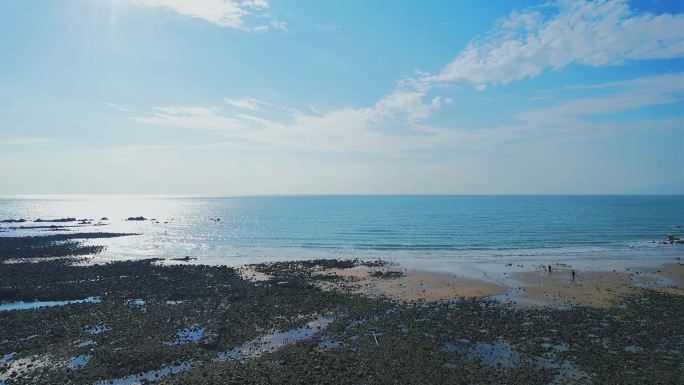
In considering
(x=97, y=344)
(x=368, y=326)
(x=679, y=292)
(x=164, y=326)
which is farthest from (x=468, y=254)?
(x=97, y=344)

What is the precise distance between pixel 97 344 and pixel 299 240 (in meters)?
56.1

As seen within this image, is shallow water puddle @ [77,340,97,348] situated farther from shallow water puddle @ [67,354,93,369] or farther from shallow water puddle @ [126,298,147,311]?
shallow water puddle @ [126,298,147,311]

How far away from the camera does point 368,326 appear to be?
87.5ft

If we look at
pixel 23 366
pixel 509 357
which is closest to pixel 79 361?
pixel 23 366

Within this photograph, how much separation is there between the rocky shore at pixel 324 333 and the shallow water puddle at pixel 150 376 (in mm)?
102

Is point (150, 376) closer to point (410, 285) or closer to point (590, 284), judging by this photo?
point (410, 285)

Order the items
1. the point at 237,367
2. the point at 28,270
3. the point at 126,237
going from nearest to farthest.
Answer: the point at 237,367
the point at 28,270
the point at 126,237

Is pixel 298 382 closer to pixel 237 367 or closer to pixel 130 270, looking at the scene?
pixel 237 367

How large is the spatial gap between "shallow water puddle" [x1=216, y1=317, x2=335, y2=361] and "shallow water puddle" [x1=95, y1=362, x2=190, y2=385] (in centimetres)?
195

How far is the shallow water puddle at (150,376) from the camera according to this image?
1912cm

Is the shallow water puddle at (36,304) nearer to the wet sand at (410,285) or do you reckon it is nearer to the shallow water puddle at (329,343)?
the wet sand at (410,285)

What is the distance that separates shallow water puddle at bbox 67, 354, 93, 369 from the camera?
20688 millimetres

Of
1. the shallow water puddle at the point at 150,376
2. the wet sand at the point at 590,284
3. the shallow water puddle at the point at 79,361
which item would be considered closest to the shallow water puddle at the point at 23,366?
the shallow water puddle at the point at 79,361

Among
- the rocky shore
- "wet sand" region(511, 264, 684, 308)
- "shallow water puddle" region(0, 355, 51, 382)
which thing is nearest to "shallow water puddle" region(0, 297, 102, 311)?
the rocky shore
